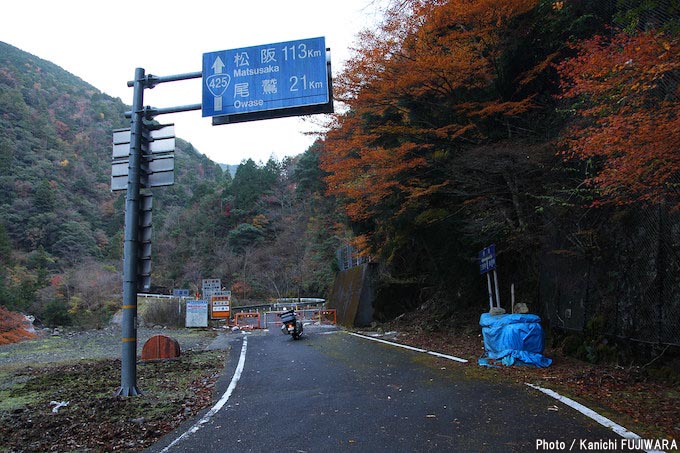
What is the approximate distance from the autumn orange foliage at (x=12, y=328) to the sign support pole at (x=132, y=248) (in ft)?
83.8

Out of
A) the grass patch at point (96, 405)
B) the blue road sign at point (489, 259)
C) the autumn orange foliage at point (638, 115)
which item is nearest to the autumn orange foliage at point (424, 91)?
the blue road sign at point (489, 259)

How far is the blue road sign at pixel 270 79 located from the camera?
26.0 feet

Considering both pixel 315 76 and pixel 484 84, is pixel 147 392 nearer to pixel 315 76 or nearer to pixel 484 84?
pixel 315 76

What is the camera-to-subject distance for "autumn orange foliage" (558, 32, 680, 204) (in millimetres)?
5980

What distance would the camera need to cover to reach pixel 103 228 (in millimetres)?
75062

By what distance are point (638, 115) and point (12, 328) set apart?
38301 mm

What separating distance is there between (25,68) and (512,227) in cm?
14925

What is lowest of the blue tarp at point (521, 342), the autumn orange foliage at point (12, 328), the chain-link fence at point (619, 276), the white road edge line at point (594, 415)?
the autumn orange foliage at point (12, 328)

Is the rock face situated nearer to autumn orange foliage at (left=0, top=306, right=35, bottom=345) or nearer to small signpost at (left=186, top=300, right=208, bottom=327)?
small signpost at (left=186, top=300, right=208, bottom=327)

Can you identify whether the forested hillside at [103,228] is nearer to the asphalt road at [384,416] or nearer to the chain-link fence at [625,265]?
the chain-link fence at [625,265]

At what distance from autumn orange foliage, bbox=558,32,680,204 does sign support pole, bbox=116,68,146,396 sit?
794 centimetres

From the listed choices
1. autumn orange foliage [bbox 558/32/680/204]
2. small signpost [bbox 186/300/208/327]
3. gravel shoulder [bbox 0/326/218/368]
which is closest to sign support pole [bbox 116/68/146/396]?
gravel shoulder [bbox 0/326/218/368]

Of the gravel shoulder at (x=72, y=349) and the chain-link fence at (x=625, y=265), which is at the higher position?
the chain-link fence at (x=625, y=265)

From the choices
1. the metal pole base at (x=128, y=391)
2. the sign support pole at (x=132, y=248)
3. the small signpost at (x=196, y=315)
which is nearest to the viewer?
the metal pole base at (x=128, y=391)
